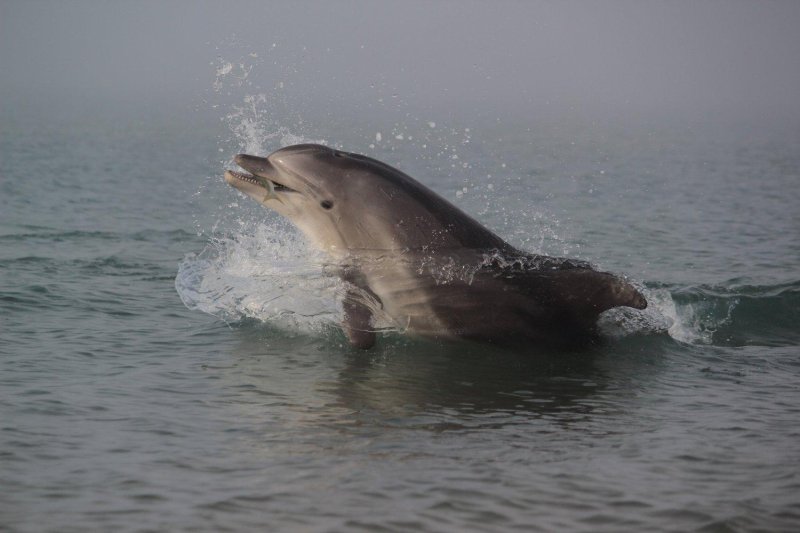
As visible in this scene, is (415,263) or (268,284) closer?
(415,263)

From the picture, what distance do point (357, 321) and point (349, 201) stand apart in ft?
4.02

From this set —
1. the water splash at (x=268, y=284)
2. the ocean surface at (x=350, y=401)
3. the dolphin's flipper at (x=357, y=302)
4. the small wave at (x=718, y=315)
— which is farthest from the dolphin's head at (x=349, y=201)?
the small wave at (x=718, y=315)

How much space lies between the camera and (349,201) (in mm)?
11969

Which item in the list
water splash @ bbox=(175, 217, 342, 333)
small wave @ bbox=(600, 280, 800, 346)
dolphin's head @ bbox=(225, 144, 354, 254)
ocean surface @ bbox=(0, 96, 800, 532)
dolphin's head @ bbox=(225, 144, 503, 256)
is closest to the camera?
ocean surface @ bbox=(0, 96, 800, 532)

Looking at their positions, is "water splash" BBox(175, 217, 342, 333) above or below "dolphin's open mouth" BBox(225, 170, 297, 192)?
below

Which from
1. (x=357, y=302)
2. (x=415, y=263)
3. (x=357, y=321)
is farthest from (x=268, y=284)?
(x=415, y=263)

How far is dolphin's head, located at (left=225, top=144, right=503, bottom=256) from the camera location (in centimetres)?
1187

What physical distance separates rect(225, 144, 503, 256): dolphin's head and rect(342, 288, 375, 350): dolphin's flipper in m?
0.51

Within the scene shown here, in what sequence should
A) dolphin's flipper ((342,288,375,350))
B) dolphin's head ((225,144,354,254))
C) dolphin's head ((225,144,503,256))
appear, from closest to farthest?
dolphin's flipper ((342,288,375,350))
dolphin's head ((225,144,503,256))
dolphin's head ((225,144,354,254))

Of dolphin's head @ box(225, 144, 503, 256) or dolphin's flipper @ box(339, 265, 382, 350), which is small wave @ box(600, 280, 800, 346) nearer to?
dolphin's head @ box(225, 144, 503, 256)

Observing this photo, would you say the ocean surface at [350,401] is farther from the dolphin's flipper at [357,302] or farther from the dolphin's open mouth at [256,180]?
the dolphin's open mouth at [256,180]

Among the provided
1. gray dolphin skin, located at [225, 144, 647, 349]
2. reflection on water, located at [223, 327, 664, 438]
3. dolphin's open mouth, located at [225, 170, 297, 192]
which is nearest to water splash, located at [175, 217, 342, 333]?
reflection on water, located at [223, 327, 664, 438]

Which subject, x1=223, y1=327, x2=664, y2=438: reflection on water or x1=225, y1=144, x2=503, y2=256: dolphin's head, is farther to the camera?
x1=225, y1=144, x2=503, y2=256: dolphin's head

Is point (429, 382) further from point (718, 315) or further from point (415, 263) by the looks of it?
point (718, 315)
